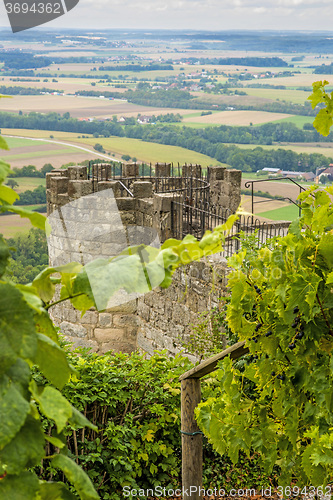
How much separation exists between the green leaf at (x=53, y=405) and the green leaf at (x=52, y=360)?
0.07 m

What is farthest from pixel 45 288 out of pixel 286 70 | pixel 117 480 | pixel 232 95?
pixel 286 70

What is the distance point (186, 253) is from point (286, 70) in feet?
132

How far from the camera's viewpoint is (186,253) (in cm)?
115

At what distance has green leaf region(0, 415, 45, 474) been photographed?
0.95 m

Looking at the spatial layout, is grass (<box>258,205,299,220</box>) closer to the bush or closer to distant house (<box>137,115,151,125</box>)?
the bush

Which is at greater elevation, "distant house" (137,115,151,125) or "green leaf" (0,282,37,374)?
"green leaf" (0,282,37,374)

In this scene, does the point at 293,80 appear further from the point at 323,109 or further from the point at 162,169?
the point at 323,109

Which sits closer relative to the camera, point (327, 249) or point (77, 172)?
point (327, 249)

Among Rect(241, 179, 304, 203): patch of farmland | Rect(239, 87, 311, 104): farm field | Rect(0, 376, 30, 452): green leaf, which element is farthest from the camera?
Rect(239, 87, 311, 104): farm field

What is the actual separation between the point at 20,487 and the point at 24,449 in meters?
0.07

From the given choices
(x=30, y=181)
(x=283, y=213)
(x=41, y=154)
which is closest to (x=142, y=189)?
(x=283, y=213)

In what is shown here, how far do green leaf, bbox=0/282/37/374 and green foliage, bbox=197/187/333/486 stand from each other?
171 cm

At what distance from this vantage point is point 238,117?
31.6 m

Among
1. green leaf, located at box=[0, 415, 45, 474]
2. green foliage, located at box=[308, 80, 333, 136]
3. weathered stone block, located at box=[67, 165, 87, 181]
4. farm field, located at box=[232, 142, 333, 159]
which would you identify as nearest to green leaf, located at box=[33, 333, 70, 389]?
green leaf, located at box=[0, 415, 45, 474]
